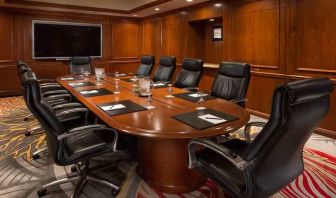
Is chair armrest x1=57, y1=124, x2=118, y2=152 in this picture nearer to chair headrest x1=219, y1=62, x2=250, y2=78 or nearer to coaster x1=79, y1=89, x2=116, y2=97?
coaster x1=79, y1=89, x2=116, y2=97

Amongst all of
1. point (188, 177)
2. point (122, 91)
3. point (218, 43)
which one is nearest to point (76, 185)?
point (188, 177)

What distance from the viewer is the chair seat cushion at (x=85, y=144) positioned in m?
1.95

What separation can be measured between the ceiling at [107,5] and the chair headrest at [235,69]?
275 centimetres

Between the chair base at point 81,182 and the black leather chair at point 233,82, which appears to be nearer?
the chair base at point 81,182

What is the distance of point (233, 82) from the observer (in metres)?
3.21

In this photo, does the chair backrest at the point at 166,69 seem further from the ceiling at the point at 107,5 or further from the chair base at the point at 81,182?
the chair base at the point at 81,182

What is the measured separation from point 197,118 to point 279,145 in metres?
0.79

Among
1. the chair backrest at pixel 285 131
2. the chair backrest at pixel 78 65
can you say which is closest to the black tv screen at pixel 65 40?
the chair backrest at pixel 78 65

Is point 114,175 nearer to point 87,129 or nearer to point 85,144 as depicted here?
point 85,144

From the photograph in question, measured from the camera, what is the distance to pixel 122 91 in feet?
10.6

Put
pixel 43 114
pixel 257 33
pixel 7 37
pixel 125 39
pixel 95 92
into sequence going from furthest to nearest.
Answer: pixel 125 39 → pixel 7 37 → pixel 257 33 → pixel 95 92 → pixel 43 114

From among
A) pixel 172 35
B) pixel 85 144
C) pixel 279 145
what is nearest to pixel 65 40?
pixel 172 35

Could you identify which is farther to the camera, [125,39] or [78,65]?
[125,39]

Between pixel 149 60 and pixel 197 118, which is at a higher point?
pixel 149 60
